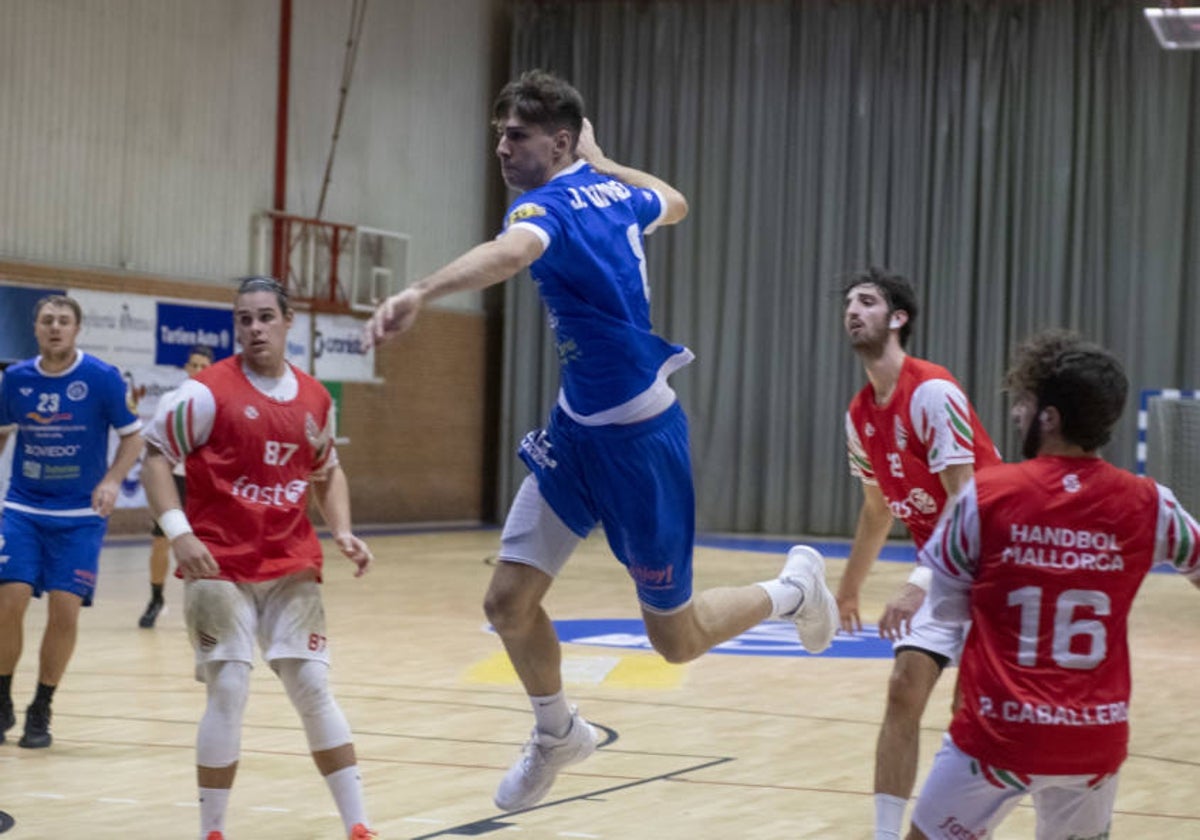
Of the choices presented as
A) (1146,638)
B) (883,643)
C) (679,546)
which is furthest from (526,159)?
(1146,638)

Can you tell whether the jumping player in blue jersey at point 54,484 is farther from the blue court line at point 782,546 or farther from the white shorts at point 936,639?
the blue court line at point 782,546

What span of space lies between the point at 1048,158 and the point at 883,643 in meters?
12.7

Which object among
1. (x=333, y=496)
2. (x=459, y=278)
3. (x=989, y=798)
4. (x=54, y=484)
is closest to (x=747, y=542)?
(x=54, y=484)

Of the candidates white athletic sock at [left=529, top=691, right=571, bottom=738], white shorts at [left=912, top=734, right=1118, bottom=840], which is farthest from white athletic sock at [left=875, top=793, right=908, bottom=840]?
white shorts at [left=912, top=734, right=1118, bottom=840]

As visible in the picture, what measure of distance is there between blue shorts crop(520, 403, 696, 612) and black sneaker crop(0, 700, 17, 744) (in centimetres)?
366

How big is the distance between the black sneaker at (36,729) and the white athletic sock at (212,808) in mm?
2512

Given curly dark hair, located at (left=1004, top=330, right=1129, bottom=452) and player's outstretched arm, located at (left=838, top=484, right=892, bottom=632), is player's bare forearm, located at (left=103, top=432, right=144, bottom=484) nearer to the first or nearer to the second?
player's outstretched arm, located at (left=838, top=484, right=892, bottom=632)

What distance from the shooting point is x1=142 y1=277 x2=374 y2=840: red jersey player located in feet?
19.5

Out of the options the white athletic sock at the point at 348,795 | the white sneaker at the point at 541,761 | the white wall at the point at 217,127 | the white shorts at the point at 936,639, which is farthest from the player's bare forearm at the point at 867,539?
the white wall at the point at 217,127

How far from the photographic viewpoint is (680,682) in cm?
1065

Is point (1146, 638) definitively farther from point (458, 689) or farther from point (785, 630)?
point (458, 689)

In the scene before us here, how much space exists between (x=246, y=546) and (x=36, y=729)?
2.72m

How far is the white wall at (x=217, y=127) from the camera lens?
19.0 metres

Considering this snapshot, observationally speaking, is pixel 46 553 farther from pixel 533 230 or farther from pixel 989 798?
pixel 989 798
